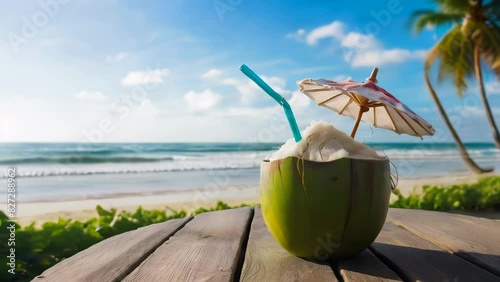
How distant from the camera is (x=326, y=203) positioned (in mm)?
1084

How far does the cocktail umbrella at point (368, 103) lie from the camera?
3.69 ft

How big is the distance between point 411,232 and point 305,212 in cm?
61

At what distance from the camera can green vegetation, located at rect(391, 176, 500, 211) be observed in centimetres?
429

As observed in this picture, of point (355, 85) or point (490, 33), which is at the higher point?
point (490, 33)

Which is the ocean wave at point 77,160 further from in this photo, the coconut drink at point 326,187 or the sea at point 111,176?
the coconut drink at point 326,187

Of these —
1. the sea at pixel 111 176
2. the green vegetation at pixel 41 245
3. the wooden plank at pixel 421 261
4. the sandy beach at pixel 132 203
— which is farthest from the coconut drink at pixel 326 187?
the sandy beach at pixel 132 203

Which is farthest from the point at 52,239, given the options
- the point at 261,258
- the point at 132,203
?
the point at 132,203

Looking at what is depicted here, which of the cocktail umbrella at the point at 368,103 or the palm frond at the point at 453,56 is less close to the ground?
the palm frond at the point at 453,56

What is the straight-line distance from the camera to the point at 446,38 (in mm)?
12641

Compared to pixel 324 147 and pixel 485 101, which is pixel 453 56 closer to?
pixel 485 101

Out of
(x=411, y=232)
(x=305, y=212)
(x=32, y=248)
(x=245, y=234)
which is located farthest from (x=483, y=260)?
(x=32, y=248)

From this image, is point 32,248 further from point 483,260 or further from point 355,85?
point 483,260

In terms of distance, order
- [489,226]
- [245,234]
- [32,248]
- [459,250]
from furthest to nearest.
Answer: [32,248]
[489,226]
[245,234]
[459,250]

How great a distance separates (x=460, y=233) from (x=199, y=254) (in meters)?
0.91
